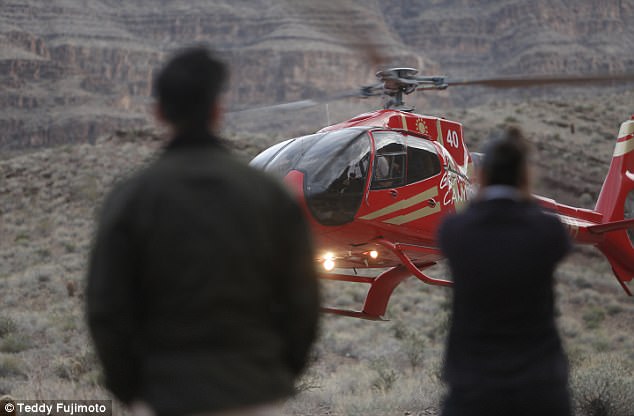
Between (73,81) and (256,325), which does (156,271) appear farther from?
(73,81)

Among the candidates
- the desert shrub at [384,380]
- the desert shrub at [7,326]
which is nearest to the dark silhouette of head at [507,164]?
the desert shrub at [384,380]

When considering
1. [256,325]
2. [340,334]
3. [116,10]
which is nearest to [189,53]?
[256,325]

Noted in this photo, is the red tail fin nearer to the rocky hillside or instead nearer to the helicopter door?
the rocky hillside

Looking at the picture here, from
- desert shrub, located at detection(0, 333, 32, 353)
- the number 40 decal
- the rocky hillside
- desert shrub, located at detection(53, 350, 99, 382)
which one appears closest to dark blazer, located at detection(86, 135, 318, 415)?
the rocky hillside

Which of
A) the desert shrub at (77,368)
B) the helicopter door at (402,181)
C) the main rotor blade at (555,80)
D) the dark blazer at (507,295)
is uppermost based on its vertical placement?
the main rotor blade at (555,80)

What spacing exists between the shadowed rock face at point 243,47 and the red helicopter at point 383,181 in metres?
94.8

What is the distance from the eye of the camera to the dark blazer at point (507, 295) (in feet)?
9.75

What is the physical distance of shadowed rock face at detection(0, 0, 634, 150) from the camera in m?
107

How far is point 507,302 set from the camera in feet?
9.76

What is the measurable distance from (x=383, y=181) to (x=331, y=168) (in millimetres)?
671

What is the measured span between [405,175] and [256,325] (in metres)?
5.71

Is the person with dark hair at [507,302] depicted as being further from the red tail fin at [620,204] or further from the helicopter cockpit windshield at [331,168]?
the red tail fin at [620,204]

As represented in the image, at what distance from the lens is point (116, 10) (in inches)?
5007

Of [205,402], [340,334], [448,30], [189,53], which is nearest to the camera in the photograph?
[205,402]
